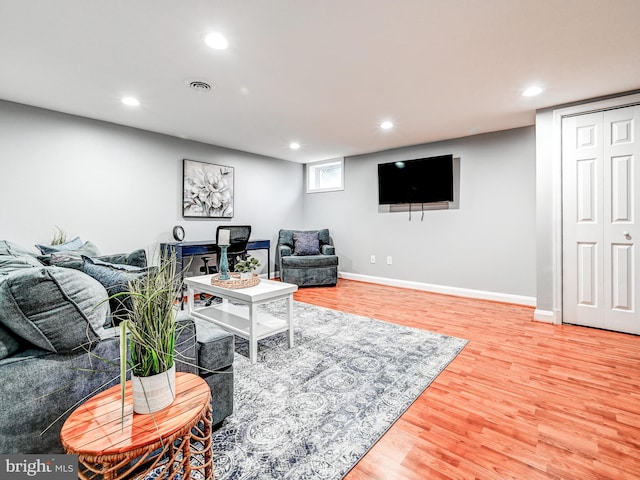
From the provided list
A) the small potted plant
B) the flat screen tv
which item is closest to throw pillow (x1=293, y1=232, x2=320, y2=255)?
the flat screen tv

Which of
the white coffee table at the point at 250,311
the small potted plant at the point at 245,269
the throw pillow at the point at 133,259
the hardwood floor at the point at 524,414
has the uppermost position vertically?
the throw pillow at the point at 133,259

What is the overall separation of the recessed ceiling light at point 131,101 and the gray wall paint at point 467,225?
140 inches

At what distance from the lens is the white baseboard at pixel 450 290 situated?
4.02 m

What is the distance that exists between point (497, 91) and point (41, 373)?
371 centimetres

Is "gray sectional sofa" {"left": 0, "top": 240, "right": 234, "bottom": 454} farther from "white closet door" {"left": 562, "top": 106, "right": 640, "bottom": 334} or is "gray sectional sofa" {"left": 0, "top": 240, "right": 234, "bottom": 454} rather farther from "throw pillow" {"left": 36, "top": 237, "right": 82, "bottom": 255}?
"white closet door" {"left": 562, "top": 106, "right": 640, "bottom": 334}

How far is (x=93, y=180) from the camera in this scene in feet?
12.1

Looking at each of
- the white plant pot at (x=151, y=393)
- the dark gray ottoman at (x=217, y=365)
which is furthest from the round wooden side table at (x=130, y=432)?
the dark gray ottoman at (x=217, y=365)

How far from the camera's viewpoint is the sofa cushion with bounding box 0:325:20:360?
1.02m

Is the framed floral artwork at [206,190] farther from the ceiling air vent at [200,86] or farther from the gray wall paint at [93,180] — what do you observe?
the ceiling air vent at [200,86]

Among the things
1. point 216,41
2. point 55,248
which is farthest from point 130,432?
point 55,248

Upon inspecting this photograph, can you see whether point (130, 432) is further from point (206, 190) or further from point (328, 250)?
point (328, 250)

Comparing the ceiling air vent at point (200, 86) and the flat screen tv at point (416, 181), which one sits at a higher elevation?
the ceiling air vent at point (200, 86)

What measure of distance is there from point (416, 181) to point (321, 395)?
3.71 metres

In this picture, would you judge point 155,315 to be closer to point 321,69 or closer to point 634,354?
point 321,69
